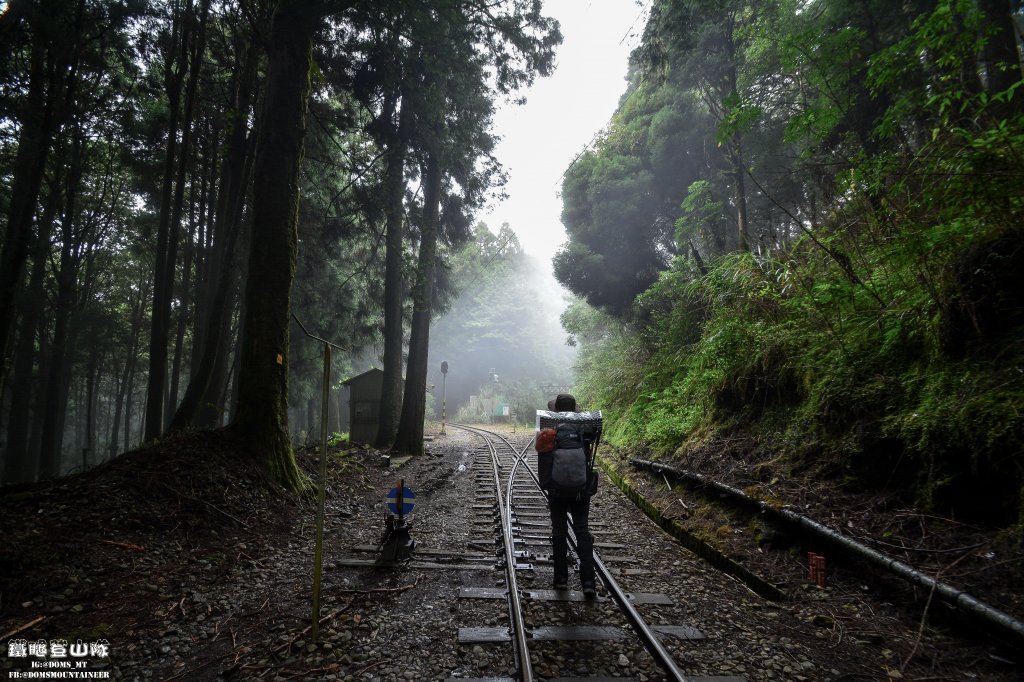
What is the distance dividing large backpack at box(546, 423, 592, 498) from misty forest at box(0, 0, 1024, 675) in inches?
106

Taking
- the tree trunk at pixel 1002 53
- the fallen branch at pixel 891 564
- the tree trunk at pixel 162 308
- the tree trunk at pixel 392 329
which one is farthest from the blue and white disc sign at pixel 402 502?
the tree trunk at pixel 392 329

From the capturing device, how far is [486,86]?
36.6 feet

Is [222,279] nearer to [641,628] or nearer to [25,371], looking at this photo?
[641,628]

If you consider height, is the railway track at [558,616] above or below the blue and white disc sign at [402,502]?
below

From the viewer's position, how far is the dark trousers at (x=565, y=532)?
12.9 ft

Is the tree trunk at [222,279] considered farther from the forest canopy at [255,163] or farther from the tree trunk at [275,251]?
the tree trunk at [275,251]

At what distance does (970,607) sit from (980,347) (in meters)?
2.30

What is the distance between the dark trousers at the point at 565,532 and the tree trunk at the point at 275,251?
4.38m

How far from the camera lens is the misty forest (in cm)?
410

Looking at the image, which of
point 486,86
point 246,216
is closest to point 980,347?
point 486,86

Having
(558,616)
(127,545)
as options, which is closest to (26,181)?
(127,545)

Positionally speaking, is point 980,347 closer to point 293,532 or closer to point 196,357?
point 293,532

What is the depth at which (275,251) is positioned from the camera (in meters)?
6.76

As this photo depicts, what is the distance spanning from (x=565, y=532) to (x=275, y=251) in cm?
586
